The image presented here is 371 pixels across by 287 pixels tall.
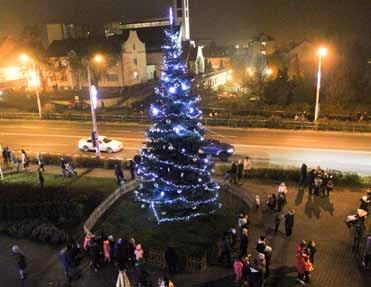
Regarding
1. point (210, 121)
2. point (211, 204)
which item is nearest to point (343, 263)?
point (211, 204)

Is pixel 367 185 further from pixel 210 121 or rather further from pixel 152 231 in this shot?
pixel 210 121

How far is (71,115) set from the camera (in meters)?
42.6

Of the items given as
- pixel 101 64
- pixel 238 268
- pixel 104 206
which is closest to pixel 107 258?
pixel 104 206

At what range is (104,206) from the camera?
1895 centimetres

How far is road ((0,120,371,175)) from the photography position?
27.0 meters

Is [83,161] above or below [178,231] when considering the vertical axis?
above

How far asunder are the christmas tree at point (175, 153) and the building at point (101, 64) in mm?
44499

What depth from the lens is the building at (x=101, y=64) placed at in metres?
60.7

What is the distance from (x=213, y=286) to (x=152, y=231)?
4.62 m

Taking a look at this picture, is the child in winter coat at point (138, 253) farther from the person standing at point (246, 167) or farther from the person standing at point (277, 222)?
the person standing at point (246, 167)

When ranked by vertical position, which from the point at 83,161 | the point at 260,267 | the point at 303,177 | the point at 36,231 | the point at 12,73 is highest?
the point at 12,73

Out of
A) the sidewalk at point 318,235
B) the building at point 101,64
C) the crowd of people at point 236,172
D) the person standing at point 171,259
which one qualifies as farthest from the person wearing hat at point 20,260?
the building at point 101,64

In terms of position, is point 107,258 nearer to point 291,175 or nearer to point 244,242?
point 244,242

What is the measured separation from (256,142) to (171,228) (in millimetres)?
15964
